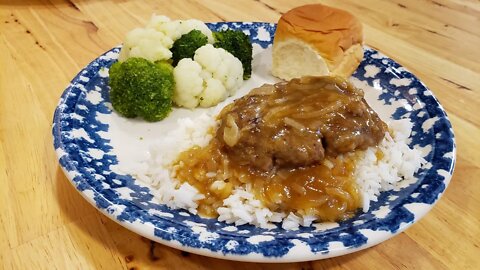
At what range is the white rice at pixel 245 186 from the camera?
5.34 feet

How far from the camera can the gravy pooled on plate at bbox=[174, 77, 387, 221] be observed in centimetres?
164

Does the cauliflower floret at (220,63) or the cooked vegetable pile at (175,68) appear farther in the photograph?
the cauliflower floret at (220,63)

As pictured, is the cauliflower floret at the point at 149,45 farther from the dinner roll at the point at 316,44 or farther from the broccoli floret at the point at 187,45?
the dinner roll at the point at 316,44

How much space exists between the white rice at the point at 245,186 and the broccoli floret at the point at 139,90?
0.60 feet

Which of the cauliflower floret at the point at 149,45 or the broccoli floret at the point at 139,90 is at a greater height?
the cauliflower floret at the point at 149,45

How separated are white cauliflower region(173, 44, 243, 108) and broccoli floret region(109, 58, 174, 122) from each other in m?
0.11

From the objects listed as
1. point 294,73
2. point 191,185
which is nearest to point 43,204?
point 191,185

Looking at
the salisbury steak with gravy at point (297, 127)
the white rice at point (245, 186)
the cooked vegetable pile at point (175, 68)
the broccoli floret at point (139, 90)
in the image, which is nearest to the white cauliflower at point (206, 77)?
the cooked vegetable pile at point (175, 68)

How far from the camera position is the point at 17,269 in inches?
60.1

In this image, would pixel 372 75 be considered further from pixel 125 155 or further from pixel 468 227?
pixel 125 155

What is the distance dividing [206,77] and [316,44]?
27.2 inches

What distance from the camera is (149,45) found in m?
2.44

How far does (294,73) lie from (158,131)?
983mm

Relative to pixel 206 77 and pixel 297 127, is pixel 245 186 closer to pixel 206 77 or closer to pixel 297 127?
pixel 297 127
